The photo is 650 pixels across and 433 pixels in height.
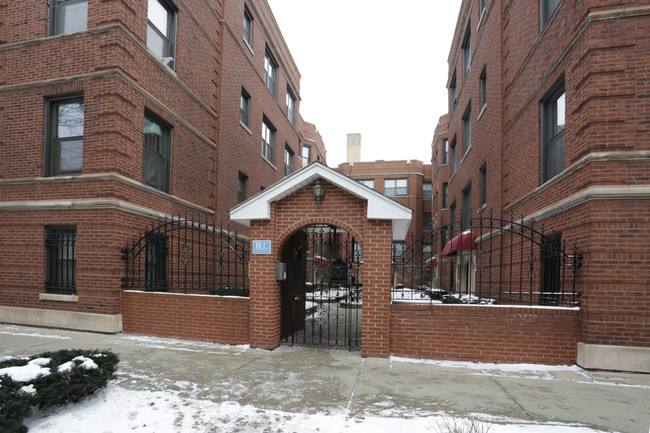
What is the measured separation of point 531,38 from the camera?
9.88 metres

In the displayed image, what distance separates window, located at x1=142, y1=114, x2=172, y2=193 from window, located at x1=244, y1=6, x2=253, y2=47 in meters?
8.16

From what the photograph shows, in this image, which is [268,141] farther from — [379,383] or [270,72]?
[379,383]

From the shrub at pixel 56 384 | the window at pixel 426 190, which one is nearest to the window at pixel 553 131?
the shrub at pixel 56 384

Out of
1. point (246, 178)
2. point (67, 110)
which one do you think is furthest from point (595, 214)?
point (246, 178)

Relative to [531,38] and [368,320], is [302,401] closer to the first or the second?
[368,320]

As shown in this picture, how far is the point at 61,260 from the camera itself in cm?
938

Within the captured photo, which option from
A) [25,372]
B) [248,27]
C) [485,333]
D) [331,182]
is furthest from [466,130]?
[25,372]

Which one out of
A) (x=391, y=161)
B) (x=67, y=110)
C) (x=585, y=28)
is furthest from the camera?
(x=391, y=161)

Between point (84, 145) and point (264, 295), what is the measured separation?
5964 mm

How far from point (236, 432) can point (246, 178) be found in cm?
1380

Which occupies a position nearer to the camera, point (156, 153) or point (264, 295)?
point (264, 295)

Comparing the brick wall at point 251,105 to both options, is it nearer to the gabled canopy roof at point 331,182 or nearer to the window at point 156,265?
the window at point 156,265

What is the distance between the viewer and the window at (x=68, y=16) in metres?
9.56

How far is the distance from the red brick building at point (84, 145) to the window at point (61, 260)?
0.03 meters
